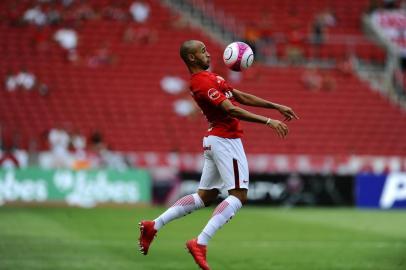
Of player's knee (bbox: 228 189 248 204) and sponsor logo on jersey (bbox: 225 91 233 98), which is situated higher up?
sponsor logo on jersey (bbox: 225 91 233 98)

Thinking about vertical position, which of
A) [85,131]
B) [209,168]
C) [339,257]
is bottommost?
[339,257]

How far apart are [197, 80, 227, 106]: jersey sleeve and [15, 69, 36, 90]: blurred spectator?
22.8m

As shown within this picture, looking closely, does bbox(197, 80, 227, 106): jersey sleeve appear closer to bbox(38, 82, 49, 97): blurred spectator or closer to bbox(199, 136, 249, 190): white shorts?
bbox(199, 136, 249, 190): white shorts

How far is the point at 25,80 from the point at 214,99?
76.1 ft

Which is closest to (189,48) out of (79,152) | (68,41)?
(79,152)

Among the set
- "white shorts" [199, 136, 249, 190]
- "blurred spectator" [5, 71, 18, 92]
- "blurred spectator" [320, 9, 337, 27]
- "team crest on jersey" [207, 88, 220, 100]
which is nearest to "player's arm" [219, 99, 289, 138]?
"team crest on jersey" [207, 88, 220, 100]

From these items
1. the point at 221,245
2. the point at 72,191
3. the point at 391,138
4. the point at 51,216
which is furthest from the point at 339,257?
the point at 391,138

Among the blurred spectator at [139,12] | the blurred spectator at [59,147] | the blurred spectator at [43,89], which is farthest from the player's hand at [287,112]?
the blurred spectator at [139,12]

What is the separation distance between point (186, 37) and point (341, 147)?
7653mm

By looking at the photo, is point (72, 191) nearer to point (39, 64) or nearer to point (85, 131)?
point (85, 131)

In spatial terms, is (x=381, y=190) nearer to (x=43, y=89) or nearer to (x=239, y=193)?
(x=43, y=89)

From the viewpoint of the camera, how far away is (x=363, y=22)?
1518 inches

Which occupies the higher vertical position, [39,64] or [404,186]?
[39,64]

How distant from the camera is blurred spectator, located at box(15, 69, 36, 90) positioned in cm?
3228
